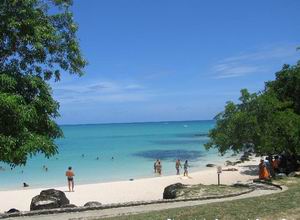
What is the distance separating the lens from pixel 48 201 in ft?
64.6

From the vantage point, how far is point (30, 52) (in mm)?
12336

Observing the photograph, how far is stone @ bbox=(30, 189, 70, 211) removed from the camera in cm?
1936

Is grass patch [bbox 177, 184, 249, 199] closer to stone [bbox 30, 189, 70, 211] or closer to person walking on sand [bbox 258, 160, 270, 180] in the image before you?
person walking on sand [bbox 258, 160, 270, 180]

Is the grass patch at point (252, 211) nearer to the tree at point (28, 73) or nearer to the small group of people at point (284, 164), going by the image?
the tree at point (28, 73)

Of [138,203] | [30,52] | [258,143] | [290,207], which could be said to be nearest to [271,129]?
[258,143]

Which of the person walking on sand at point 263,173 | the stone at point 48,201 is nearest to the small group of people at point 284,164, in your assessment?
the person walking on sand at point 263,173

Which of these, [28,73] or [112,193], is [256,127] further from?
[28,73]

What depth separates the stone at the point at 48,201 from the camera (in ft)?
63.5

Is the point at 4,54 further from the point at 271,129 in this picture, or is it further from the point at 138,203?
the point at 271,129

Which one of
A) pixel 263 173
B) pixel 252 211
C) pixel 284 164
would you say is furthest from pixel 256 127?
pixel 252 211

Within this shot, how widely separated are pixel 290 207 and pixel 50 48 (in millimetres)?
7100

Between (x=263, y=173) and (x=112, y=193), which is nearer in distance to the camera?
(x=263, y=173)

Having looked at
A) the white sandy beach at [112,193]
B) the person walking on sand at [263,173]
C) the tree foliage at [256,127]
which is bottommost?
the white sandy beach at [112,193]

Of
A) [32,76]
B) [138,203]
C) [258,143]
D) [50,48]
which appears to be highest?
[50,48]
